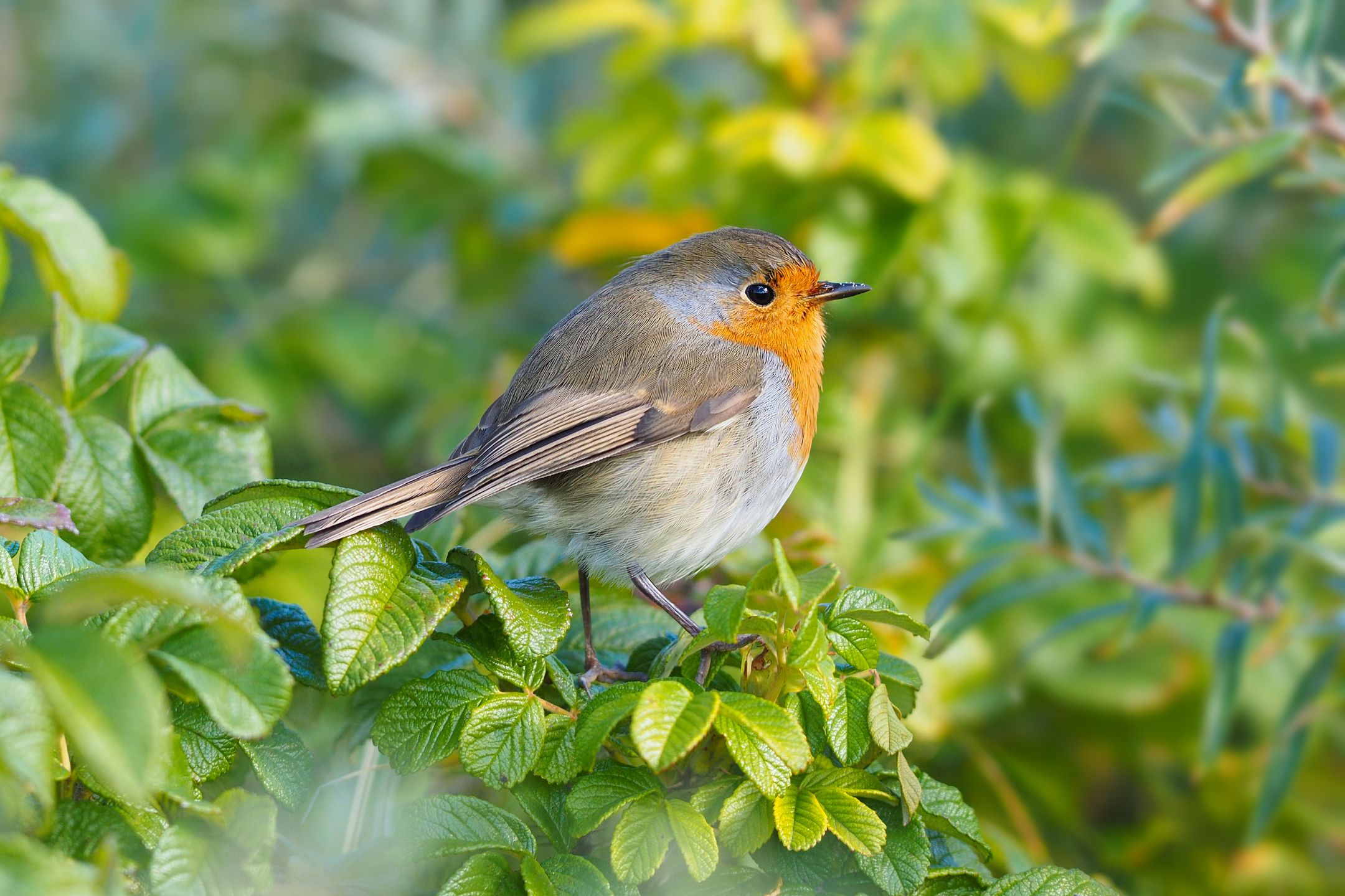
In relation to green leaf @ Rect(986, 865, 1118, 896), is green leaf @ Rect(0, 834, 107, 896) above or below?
above

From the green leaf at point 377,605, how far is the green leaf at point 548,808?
→ 6cm

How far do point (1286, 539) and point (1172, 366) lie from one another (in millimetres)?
1826

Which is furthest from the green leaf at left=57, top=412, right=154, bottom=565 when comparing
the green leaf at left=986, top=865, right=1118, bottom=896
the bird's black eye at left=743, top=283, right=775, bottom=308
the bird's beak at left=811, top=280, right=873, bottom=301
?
the bird's beak at left=811, top=280, right=873, bottom=301

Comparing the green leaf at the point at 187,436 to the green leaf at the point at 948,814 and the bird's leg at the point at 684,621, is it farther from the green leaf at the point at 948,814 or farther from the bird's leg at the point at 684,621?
the green leaf at the point at 948,814

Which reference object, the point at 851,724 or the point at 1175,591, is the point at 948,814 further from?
the point at 1175,591

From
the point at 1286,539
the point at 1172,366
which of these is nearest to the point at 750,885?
the point at 1286,539

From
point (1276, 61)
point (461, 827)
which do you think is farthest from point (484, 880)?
point (1276, 61)

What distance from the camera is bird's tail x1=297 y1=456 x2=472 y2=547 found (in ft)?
4.22

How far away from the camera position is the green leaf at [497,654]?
129 cm

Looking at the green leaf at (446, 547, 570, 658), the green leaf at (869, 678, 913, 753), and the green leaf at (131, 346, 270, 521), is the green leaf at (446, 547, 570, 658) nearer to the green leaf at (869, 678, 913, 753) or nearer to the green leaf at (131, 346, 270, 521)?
the green leaf at (869, 678, 913, 753)

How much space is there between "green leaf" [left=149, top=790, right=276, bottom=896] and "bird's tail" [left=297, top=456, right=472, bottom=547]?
26 cm

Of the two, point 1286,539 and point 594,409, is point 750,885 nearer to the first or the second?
point 594,409

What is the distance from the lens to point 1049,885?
123 cm

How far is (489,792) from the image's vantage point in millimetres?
1602
